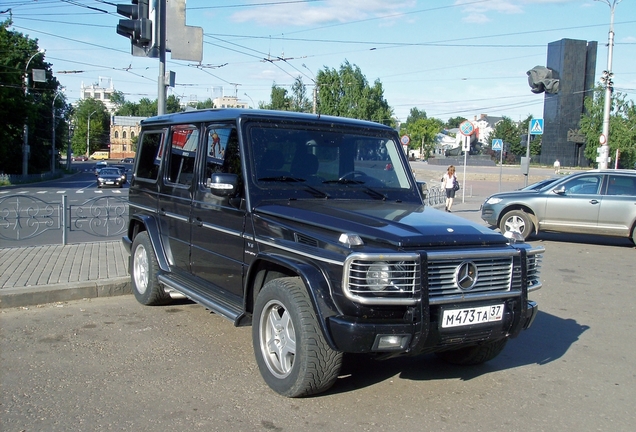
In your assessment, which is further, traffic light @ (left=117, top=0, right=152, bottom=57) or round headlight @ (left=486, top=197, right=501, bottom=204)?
round headlight @ (left=486, top=197, right=501, bottom=204)

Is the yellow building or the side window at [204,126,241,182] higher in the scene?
the yellow building

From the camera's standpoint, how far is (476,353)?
5.07 m

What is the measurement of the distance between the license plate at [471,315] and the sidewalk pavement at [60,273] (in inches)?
187

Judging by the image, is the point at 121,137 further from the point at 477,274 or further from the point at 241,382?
the point at 477,274

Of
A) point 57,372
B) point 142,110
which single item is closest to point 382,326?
point 57,372

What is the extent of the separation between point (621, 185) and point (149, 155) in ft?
34.9

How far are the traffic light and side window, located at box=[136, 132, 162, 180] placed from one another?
134 inches

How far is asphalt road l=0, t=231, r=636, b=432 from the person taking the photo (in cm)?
404

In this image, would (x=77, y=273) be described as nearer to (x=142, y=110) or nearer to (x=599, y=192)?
(x=599, y=192)

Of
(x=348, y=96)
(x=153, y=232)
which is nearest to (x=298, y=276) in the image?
(x=153, y=232)

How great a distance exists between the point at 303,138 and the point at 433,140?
122 metres

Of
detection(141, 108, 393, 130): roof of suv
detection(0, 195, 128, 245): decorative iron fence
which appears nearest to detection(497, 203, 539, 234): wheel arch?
detection(0, 195, 128, 245): decorative iron fence

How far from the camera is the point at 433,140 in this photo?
407 feet

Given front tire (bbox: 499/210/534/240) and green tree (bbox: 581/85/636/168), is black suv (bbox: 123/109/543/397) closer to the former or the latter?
front tire (bbox: 499/210/534/240)
